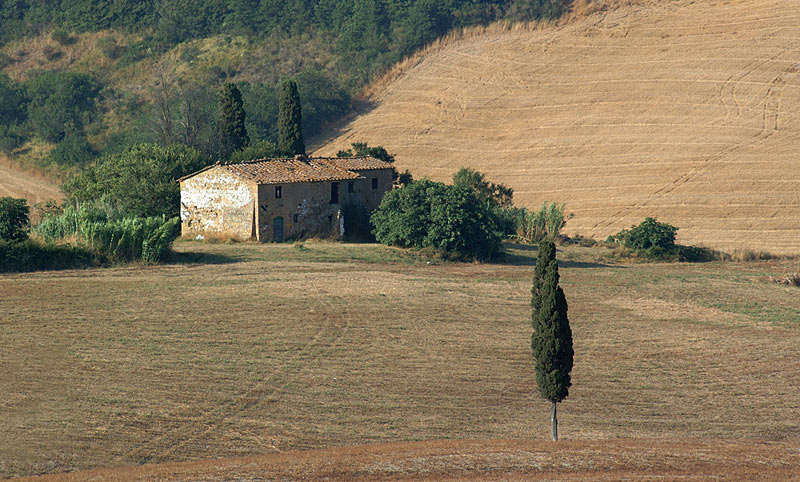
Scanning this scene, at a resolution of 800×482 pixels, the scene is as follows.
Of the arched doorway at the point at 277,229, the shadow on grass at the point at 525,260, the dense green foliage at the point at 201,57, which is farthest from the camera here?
the dense green foliage at the point at 201,57

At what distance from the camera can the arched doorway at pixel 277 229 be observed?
5816cm

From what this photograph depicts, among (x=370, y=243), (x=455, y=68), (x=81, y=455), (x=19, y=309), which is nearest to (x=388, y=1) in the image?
(x=455, y=68)

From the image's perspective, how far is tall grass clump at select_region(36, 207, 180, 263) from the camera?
4891cm

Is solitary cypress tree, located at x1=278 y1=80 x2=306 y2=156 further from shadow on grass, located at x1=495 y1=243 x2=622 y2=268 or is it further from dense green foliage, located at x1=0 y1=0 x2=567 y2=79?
dense green foliage, located at x1=0 y1=0 x2=567 y2=79

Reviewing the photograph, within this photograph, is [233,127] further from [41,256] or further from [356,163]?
[41,256]

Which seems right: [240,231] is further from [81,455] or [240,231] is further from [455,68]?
[455,68]

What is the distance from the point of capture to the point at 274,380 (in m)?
31.9

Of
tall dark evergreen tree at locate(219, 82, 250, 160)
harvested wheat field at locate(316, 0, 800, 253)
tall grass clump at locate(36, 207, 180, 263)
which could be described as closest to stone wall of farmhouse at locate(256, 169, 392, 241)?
tall grass clump at locate(36, 207, 180, 263)

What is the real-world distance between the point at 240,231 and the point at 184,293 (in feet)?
50.3

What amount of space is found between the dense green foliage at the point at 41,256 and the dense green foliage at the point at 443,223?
650 inches

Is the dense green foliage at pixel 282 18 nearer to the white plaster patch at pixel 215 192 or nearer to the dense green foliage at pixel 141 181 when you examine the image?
the dense green foliage at pixel 141 181

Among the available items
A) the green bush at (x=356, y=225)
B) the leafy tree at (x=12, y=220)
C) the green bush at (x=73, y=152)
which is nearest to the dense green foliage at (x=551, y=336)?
the leafy tree at (x=12, y=220)

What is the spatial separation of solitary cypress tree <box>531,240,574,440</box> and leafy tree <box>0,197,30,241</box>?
29.3m

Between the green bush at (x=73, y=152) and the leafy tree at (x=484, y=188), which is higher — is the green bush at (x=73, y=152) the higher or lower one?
the higher one
